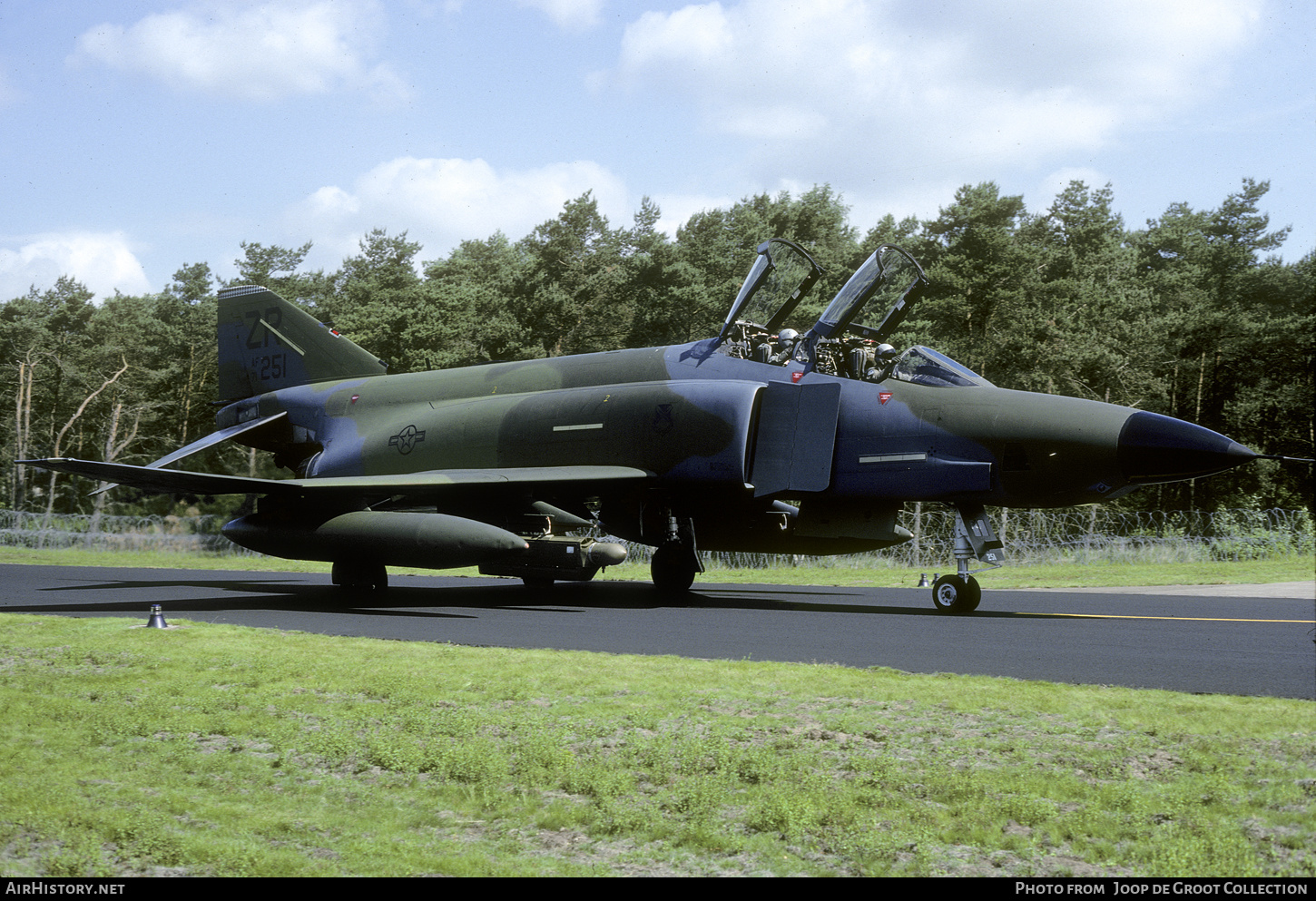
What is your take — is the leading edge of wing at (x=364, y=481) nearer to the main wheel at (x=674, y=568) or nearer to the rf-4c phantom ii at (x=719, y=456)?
the rf-4c phantom ii at (x=719, y=456)

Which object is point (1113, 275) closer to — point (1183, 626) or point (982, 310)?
point (982, 310)

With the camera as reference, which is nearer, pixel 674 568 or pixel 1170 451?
pixel 1170 451

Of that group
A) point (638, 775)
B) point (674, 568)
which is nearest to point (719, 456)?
point (674, 568)

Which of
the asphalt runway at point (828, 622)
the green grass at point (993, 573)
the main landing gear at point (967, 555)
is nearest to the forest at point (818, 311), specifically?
the green grass at point (993, 573)

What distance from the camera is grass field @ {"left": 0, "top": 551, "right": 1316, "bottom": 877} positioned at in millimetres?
3768

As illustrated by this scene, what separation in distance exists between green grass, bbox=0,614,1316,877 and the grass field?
0.05 feet

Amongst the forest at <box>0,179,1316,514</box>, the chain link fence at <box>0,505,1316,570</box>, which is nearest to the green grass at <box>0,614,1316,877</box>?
the chain link fence at <box>0,505,1316,570</box>

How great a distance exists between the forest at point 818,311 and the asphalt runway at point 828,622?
21334mm

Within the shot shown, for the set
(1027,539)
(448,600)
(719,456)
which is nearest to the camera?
(719,456)

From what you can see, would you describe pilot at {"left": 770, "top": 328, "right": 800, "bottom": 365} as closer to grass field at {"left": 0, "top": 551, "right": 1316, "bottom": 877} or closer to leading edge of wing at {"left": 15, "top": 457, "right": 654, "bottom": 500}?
leading edge of wing at {"left": 15, "top": 457, "right": 654, "bottom": 500}

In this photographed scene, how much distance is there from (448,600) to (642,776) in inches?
425

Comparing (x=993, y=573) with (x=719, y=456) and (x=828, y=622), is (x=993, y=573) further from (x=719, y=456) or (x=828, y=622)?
(x=828, y=622)

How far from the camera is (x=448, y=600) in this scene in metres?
15.1

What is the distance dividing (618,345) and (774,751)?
37864 mm
